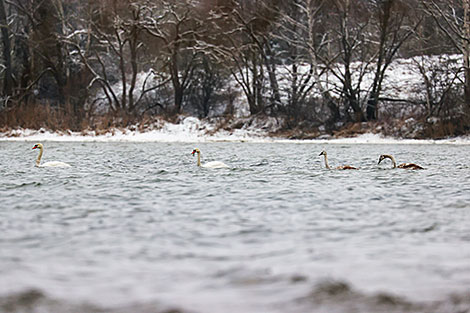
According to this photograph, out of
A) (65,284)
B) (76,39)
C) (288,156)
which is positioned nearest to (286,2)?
(76,39)

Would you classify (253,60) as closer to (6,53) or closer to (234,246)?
(6,53)

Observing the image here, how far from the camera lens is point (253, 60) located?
29.7 metres

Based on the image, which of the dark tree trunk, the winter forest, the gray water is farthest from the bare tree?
the dark tree trunk

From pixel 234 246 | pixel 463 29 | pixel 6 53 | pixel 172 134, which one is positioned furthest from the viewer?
pixel 6 53

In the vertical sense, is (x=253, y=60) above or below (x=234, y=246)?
above

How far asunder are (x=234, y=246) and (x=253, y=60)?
82.1 feet

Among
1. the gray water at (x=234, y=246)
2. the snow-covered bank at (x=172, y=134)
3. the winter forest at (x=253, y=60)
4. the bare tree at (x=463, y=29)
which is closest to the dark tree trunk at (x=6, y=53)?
the winter forest at (x=253, y=60)

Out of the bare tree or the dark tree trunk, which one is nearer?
the bare tree

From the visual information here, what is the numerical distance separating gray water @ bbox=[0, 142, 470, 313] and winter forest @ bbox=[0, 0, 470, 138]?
17.0 m

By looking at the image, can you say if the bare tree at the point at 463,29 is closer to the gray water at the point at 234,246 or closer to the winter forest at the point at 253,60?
the winter forest at the point at 253,60

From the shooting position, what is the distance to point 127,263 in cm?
472

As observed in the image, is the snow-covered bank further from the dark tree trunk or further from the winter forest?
the dark tree trunk

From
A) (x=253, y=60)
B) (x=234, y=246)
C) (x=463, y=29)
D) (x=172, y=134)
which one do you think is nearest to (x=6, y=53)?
(x=172, y=134)

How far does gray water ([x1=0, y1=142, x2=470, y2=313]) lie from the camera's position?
13.0ft
